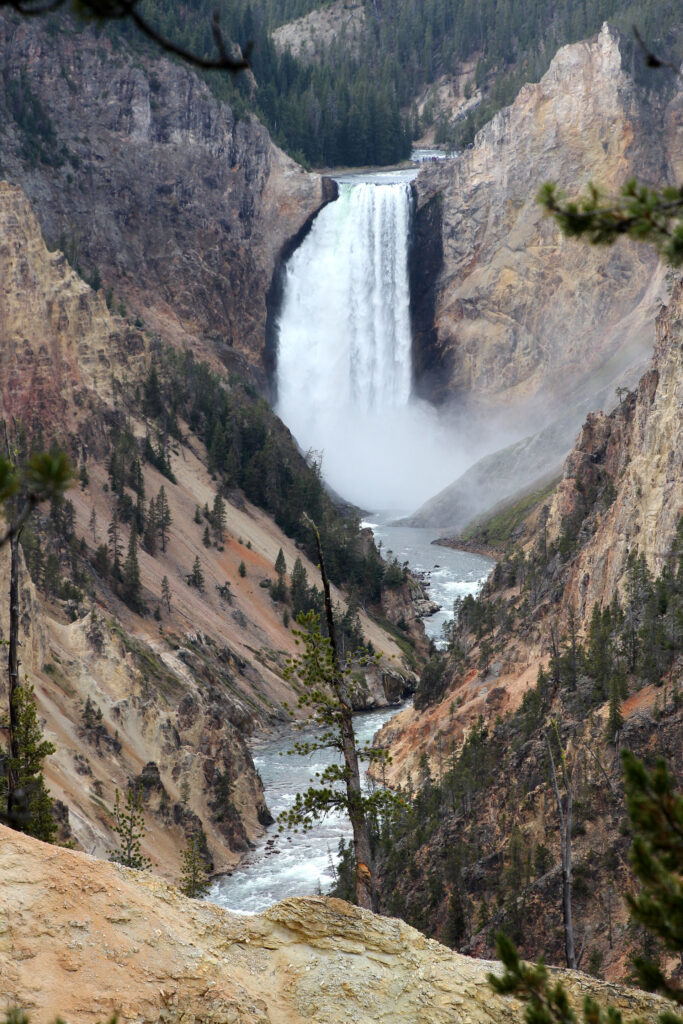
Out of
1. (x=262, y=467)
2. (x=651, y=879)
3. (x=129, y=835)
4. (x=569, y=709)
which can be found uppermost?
(x=651, y=879)

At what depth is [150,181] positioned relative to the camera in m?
117

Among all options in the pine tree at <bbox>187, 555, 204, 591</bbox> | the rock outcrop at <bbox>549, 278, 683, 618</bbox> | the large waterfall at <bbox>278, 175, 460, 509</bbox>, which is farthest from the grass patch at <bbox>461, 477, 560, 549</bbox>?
the rock outcrop at <bbox>549, 278, 683, 618</bbox>

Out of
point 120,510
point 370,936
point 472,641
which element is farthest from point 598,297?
point 370,936

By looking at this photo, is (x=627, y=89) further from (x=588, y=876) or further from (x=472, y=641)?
(x=588, y=876)

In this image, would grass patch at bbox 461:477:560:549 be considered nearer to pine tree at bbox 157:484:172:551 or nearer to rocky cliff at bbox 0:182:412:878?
rocky cliff at bbox 0:182:412:878

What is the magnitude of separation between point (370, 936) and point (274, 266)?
123043 millimetres

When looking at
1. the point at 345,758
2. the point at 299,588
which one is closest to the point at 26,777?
the point at 345,758

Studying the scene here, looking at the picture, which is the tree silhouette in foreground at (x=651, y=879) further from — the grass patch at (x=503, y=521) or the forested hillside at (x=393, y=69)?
the forested hillside at (x=393, y=69)

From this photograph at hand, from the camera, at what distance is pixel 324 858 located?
40.9 m

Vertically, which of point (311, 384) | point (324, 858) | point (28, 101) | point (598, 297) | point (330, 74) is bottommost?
point (324, 858)

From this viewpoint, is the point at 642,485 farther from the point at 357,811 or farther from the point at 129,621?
the point at 129,621

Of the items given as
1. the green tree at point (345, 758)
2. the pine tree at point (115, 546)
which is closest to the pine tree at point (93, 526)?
the pine tree at point (115, 546)

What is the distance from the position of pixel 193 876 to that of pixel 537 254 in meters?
109

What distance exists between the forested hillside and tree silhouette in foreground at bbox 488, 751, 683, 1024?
123 m
